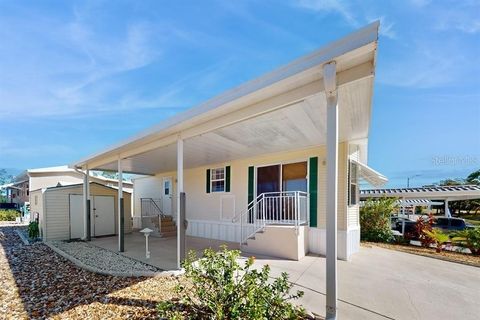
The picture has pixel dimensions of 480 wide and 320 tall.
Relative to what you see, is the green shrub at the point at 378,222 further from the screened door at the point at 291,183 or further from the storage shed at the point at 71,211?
the storage shed at the point at 71,211

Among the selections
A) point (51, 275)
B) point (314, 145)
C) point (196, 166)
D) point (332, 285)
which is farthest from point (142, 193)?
point (332, 285)

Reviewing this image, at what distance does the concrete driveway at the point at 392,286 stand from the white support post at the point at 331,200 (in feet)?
2.17

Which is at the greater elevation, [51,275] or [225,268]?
[225,268]

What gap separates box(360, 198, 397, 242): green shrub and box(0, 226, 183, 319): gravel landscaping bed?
337 inches

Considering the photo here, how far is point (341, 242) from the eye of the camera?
21.5 feet

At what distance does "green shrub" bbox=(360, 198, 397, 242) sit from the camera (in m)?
10.3

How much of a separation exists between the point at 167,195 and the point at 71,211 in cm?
409

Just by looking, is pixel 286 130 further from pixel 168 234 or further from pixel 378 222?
pixel 168 234

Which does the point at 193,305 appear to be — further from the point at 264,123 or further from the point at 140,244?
the point at 140,244

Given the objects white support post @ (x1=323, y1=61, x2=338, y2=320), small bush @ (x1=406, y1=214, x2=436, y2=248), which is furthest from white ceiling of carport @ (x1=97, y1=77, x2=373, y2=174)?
small bush @ (x1=406, y1=214, x2=436, y2=248)

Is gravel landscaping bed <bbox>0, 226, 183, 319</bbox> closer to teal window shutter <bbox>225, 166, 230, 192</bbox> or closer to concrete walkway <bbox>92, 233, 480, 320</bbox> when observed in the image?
concrete walkway <bbox>92, 233, 480, 320</bbox>

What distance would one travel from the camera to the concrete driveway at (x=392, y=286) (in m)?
3.66

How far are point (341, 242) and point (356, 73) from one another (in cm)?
492

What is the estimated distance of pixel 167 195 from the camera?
12672 mm
